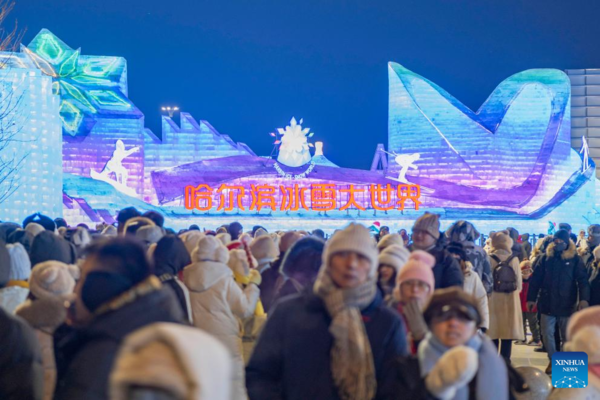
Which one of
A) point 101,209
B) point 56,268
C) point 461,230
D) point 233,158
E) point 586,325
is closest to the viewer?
point 586,325

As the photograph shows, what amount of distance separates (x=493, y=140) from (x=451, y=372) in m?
31.4

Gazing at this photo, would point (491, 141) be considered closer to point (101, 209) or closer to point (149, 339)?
point (101, 209)

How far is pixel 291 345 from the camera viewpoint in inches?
132

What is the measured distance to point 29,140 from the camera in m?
18.7

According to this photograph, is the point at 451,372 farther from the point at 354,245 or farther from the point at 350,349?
the point at 354,245

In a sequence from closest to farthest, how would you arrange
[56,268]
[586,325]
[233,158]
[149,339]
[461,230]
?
1. [149,339]
2. [586,325]
3. [56,268]
4. [461,230]
5. [233,158]

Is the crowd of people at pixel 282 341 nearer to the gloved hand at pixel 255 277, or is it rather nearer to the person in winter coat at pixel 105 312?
the person in winter coat at pixel 105 312

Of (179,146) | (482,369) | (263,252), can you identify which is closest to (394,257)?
(482,369)

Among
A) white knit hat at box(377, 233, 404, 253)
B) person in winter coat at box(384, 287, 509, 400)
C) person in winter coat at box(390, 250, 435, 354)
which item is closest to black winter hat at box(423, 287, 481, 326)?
person in winter coat at box(384, 287, 509, 400)

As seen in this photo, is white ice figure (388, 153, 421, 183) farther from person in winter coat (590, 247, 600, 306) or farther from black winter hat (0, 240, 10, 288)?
black winter hat (0, 240, 10, 288)

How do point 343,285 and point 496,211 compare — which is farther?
point 496,211

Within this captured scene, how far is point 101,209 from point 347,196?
341 inches

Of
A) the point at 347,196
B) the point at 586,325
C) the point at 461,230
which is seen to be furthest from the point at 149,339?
the point at 347,196

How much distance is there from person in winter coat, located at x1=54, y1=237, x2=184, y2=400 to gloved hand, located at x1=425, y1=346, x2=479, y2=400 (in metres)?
0.93
